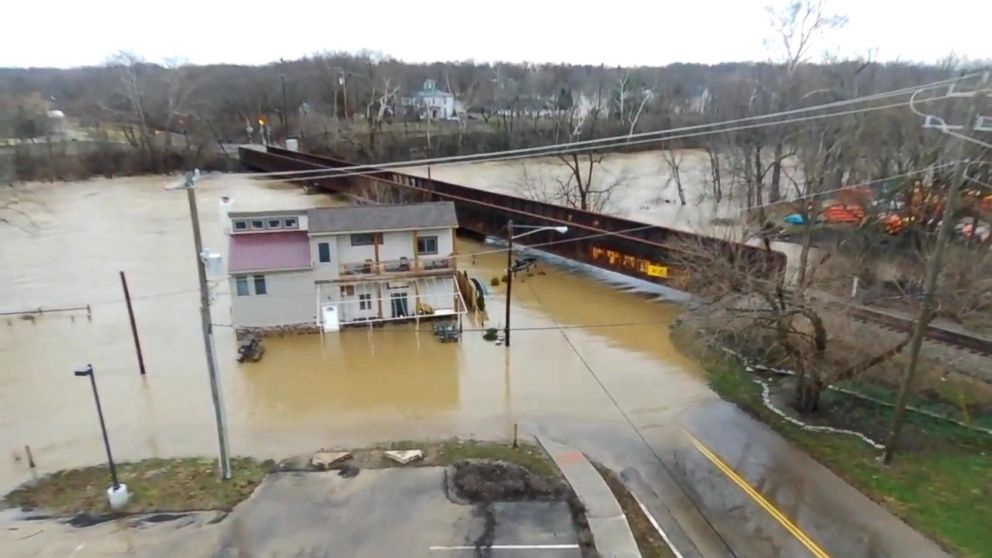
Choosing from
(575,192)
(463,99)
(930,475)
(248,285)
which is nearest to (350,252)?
(248,285)

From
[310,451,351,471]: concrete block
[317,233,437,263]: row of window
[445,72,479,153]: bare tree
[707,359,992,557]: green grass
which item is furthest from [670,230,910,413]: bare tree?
[445,72,479,153]: bare tree

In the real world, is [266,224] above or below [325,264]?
above

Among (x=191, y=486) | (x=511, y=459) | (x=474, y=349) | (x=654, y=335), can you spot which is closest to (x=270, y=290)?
(x=474, y=349)

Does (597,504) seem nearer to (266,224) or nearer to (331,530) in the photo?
(331,530)

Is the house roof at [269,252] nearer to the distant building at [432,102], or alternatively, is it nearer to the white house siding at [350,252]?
the white house siding at [350,252]

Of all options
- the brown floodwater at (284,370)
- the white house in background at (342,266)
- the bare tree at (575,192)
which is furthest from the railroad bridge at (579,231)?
the bare tree at (575,192)

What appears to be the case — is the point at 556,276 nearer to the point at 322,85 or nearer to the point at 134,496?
the point at 134,496
